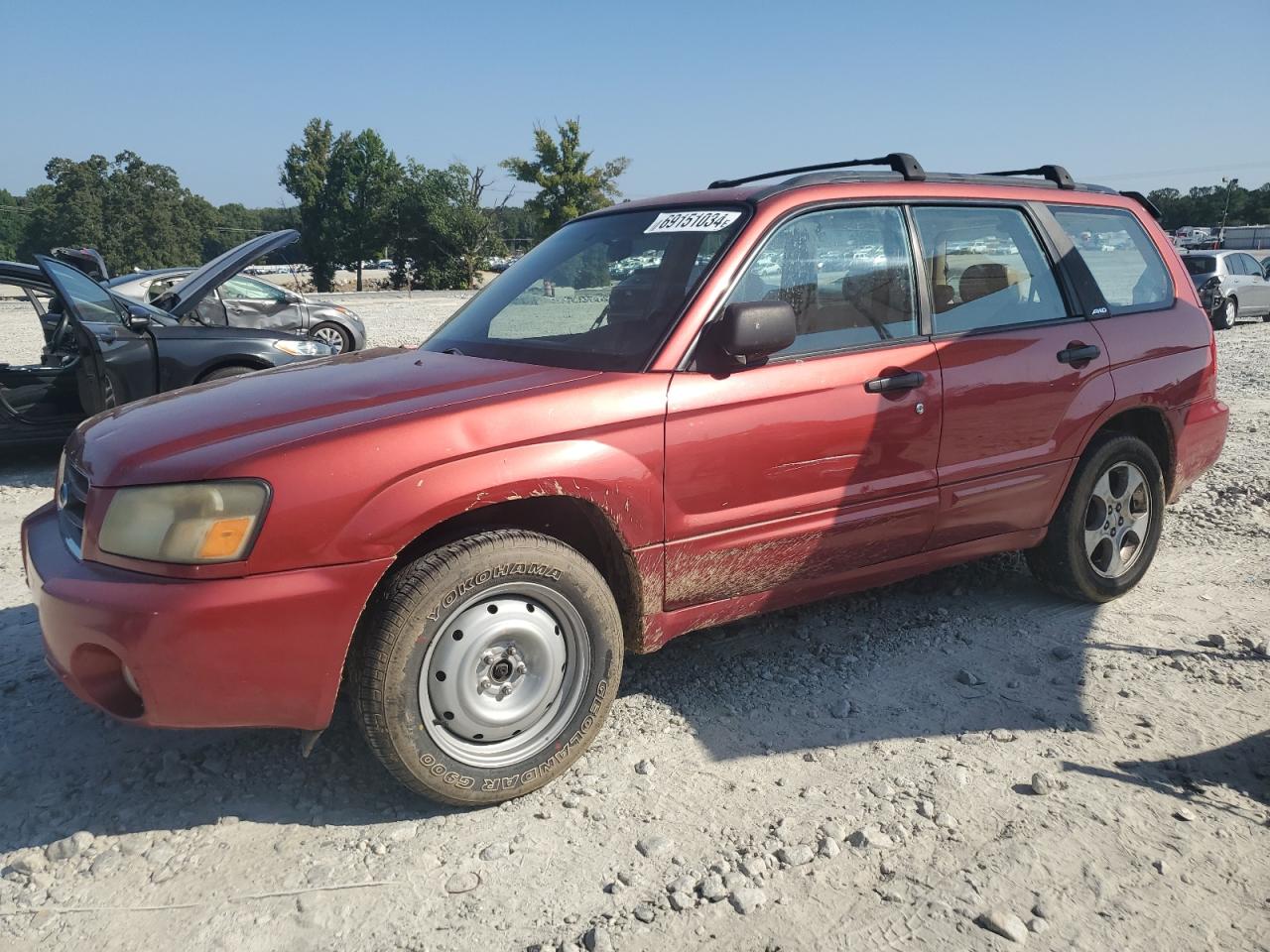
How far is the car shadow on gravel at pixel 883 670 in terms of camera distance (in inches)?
123

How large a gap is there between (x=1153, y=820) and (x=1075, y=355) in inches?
75.9

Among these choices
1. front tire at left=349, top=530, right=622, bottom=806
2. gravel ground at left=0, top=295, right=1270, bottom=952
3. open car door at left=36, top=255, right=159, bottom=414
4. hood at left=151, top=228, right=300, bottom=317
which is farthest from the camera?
hood at left=151, top=228, right=300, bottom=317

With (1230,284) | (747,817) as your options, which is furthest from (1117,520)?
(1230,284)

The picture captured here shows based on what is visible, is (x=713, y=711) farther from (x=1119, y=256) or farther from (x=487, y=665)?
(x=1119, y=256)

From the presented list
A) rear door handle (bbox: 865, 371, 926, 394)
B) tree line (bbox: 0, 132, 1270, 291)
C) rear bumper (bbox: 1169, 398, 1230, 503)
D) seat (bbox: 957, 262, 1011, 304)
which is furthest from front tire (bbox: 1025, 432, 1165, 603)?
tree line (bbox: 0, 132, 1270, 291)

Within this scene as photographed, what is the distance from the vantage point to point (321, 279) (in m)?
53.8

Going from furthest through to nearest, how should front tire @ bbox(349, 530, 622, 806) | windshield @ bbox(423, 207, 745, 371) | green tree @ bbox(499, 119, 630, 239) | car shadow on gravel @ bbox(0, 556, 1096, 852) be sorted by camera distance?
1. green tree @ bbox(499, 119, 630, 239)
2. windshield @ bbox(423, 207, 745, 371)
3. car shadow on gravel @ bbox(0, 556, 1096, 852)
4. front tire @ bbox(349, 530, 622, 806)

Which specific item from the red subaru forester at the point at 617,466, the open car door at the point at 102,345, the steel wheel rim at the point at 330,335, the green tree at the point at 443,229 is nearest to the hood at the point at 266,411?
the red subaru forester at the point at 617,466

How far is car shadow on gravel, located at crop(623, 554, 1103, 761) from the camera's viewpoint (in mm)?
3137

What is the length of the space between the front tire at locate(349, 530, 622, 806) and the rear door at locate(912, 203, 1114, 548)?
1.54 metres

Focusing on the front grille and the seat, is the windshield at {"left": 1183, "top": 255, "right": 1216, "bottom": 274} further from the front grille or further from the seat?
the front grille

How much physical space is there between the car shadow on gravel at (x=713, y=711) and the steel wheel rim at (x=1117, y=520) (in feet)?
0.92

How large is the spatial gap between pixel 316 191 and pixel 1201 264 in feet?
164

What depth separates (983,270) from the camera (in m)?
3.73
